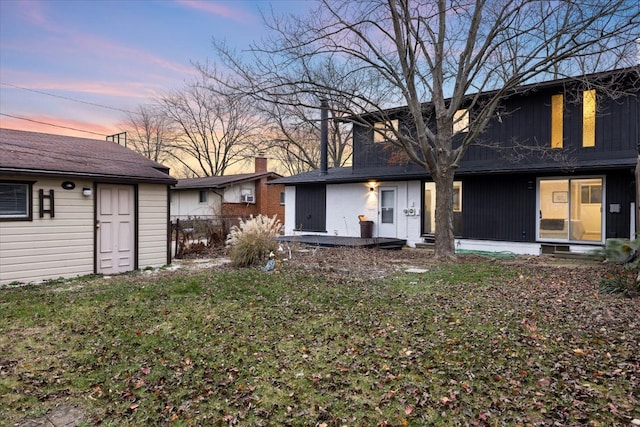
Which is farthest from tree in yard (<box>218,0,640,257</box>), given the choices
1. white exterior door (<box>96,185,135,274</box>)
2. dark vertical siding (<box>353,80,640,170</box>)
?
white exterior door (<box>96,185,135,274</box>)

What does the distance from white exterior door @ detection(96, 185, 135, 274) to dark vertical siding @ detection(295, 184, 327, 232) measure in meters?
7.29

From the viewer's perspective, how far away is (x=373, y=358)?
12.2ft

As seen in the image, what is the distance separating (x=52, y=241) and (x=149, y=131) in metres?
24.1

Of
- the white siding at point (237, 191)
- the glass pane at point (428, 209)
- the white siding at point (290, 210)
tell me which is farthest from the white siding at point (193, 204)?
the glass pane at point (428, 209)

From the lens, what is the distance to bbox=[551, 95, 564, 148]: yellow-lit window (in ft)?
35.7

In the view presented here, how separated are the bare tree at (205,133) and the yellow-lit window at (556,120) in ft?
65.8

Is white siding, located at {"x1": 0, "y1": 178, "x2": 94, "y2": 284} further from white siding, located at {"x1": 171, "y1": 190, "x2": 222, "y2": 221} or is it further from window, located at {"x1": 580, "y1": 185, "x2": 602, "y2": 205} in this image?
window, located at {"x1": 580, "y1": 185, "x2": 602, "y2": 205}

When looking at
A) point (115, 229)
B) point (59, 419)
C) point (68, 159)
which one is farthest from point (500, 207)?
point (59, 419)

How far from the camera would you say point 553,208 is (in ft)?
36.0

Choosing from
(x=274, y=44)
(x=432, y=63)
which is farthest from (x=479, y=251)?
(x=274, y=44)

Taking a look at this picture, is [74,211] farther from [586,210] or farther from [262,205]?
[262,205]

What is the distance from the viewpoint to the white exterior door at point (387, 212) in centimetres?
1364

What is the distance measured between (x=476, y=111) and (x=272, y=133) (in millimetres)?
17132

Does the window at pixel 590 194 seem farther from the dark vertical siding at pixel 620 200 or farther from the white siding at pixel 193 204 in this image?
the white siding at pixel 193 204
